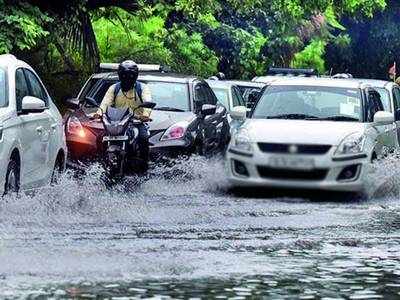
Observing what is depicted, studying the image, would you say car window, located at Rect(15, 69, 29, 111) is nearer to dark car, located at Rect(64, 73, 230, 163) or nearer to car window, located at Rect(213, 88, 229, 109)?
dark car, located at Rect(64, 73, 230, 163)

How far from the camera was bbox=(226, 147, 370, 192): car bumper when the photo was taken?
16.2 meters

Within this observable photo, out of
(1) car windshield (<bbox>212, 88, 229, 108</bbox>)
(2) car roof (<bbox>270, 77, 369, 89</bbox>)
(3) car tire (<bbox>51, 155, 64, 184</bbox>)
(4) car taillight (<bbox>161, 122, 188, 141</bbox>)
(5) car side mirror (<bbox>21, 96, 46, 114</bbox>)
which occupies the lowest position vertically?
(3) car tire (<bbox>51, 155, 64, 184</bbox>)

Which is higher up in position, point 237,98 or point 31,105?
point 31,105

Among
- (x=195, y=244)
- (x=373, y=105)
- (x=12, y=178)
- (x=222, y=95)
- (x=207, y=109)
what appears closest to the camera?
(x=195, y=244)

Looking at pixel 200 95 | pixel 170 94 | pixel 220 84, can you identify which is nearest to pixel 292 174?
pixel 170 94

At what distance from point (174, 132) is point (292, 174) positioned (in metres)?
2.68

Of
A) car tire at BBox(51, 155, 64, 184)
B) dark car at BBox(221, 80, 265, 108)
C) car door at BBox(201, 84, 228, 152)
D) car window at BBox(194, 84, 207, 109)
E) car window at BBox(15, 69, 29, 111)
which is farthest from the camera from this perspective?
dark car at BBox(221, 80, 265, 108)

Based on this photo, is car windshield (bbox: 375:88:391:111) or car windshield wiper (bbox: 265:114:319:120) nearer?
car windshield wiper (bbox: 265:114:319:120)

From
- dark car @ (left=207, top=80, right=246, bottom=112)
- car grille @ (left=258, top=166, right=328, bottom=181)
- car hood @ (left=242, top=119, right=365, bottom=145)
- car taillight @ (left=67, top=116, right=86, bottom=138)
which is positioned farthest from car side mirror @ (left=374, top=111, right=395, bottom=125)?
dark car @ (left=207, top=80, right=246, bottom=112)

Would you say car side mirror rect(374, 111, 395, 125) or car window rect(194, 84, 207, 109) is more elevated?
car window rect(194, 84, 207, 109)

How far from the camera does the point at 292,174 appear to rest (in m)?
16.3

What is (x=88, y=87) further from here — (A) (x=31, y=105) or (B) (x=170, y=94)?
(A) (x=31, y=105)

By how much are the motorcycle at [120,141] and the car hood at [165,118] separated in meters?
1.73

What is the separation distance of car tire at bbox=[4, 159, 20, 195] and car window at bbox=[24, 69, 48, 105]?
1.29 m
